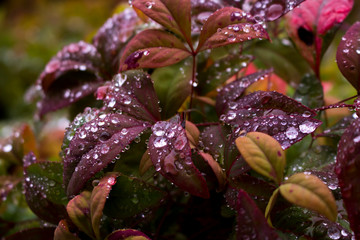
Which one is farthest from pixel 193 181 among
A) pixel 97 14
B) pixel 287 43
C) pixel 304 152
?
pixel 97 14

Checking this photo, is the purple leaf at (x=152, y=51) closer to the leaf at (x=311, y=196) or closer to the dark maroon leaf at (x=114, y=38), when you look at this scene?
the dark maroon leaf at (x=114, y=38)

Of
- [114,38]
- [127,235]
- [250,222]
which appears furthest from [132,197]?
[114,38]

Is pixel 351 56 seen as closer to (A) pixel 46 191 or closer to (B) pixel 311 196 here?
(B) pixel 311 196

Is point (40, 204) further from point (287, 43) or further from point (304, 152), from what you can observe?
point (287, 43)

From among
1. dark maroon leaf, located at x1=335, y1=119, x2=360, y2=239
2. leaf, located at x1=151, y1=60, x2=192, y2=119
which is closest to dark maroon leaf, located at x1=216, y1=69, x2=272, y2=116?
leaf, located at x1=151, y1=60, x2=192, y2=119

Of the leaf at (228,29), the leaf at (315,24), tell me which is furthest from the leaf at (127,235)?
the leaf at (315,24)

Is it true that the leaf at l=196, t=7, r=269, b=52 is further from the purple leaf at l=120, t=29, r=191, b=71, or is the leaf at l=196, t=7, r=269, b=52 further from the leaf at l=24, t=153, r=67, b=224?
the leaf at l=24, t=153, r=67, b=224
